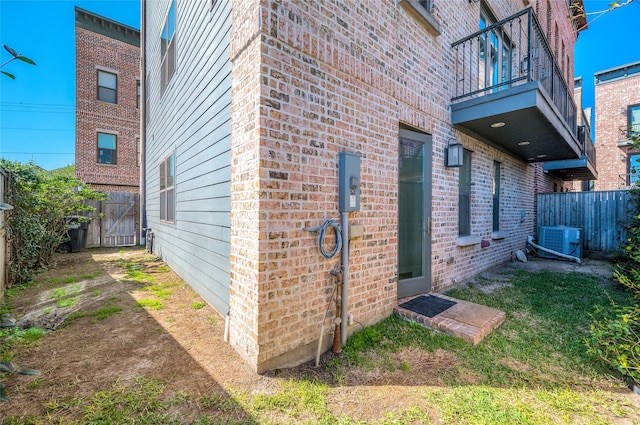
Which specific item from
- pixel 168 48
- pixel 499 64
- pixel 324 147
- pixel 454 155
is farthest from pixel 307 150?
pixel 499 64

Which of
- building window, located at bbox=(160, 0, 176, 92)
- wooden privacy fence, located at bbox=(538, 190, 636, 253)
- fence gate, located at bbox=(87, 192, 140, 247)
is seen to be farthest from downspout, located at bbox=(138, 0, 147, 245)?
wooden privacy fence, located at bbox=(538, 190, 636, 253)

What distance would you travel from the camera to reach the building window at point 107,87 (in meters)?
13.1

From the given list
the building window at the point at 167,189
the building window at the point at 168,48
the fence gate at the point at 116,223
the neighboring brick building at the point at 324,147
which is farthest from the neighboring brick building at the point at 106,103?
the neighboring brick building at the point at 324,147

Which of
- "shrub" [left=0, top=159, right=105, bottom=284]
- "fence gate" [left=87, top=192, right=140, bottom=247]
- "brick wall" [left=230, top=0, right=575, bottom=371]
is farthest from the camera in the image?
"fence gate" [left=87, top=192, right=140, bottom=247]

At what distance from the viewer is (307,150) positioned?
8.58 feet

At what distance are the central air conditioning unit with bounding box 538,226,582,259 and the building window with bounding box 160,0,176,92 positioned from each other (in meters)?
10.4

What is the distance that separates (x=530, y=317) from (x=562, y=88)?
5.05 m

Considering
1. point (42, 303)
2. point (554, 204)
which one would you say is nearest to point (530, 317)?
point (42, 303)

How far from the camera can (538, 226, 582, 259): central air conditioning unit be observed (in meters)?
7.72

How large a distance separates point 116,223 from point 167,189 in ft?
18.3

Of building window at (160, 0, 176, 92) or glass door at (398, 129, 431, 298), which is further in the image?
building window at (160, 0, 176, 92)

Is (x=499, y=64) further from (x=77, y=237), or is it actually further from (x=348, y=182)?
(x=77, y=237)

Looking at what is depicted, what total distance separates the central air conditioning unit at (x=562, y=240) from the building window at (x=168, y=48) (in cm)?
1036

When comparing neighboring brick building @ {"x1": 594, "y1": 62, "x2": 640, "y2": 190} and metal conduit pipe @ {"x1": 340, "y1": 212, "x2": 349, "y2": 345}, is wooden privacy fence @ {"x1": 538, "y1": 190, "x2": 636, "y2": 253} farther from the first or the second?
neighboring brick building @ {"x1": 594, "y1": 62, "x2": 640, "y2": 190}
